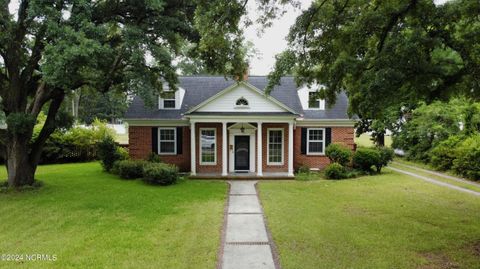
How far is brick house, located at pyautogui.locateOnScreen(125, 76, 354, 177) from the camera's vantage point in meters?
17.5

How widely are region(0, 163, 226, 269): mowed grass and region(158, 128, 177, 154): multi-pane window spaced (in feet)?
13.5

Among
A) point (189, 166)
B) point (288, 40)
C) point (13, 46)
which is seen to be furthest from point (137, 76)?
point (189, 166)

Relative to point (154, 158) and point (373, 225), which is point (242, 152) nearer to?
point (154, 158)

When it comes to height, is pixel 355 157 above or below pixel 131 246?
above

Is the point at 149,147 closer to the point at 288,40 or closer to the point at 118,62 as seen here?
the point at 118,62

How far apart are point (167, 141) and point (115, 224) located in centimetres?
1008

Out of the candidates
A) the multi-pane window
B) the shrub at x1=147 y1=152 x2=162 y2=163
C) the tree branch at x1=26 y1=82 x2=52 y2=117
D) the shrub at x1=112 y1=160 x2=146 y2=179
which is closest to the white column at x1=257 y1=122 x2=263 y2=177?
the multi-pane window

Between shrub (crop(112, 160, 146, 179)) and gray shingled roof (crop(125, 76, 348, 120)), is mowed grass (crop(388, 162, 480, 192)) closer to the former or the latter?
gray shingled roof (crop(125, 76, 348, 120))

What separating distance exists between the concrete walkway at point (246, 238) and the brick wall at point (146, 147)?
697 cm

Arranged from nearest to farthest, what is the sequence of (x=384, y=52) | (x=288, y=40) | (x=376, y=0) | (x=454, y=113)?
(x=384, y=52)
(x=376, y=0)
(x=288, y=40)
(x=454, y=113)

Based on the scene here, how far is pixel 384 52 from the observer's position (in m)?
7.00

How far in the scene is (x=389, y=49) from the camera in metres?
6.99

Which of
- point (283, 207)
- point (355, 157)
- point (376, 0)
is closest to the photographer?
point (376, 0)

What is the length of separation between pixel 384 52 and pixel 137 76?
8.25 metres
